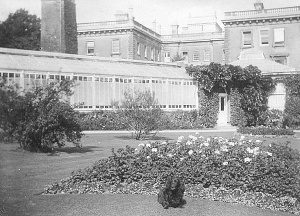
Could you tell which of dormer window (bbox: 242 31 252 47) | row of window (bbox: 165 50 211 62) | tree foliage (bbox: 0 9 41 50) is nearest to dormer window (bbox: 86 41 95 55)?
tree foliage (bbox: 0 9 41 50)

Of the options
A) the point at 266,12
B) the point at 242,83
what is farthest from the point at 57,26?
the point at 266,12

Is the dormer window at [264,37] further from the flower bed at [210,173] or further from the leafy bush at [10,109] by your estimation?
the flower bed at [210,173]

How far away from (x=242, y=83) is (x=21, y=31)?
82.7 feet

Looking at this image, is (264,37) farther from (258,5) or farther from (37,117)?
(37,117)

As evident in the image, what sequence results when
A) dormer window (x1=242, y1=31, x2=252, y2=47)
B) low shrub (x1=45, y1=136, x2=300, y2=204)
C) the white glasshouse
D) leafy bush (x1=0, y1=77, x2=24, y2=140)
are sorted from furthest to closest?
dormer window (x1=242, y1=31, x2=252, y2=47), the white glasshouse, leafy bush (x1=0, y1=77, x2=24, y2=140), low shrub (x1=45, y1=136, x2=300, y2=204)

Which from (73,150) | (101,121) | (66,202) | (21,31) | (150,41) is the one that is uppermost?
(21,31)

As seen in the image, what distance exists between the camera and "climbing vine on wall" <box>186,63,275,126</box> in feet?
81.8

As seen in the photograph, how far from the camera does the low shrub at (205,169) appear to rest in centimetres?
749

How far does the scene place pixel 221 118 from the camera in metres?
26.2

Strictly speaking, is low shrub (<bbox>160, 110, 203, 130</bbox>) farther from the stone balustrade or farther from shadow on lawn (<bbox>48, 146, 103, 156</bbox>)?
the stone balustrade

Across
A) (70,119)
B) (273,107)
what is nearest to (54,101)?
(70,119)

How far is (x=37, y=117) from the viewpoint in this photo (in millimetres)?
11438

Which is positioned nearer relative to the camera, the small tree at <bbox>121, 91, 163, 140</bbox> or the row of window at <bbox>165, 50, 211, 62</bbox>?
the small tree at <bbox>121, 91, 163, 140</bbox>

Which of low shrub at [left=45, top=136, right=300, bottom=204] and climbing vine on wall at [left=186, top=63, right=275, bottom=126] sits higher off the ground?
climbing vine on wall at [left=186, top=63, right=275, bottom=126]
